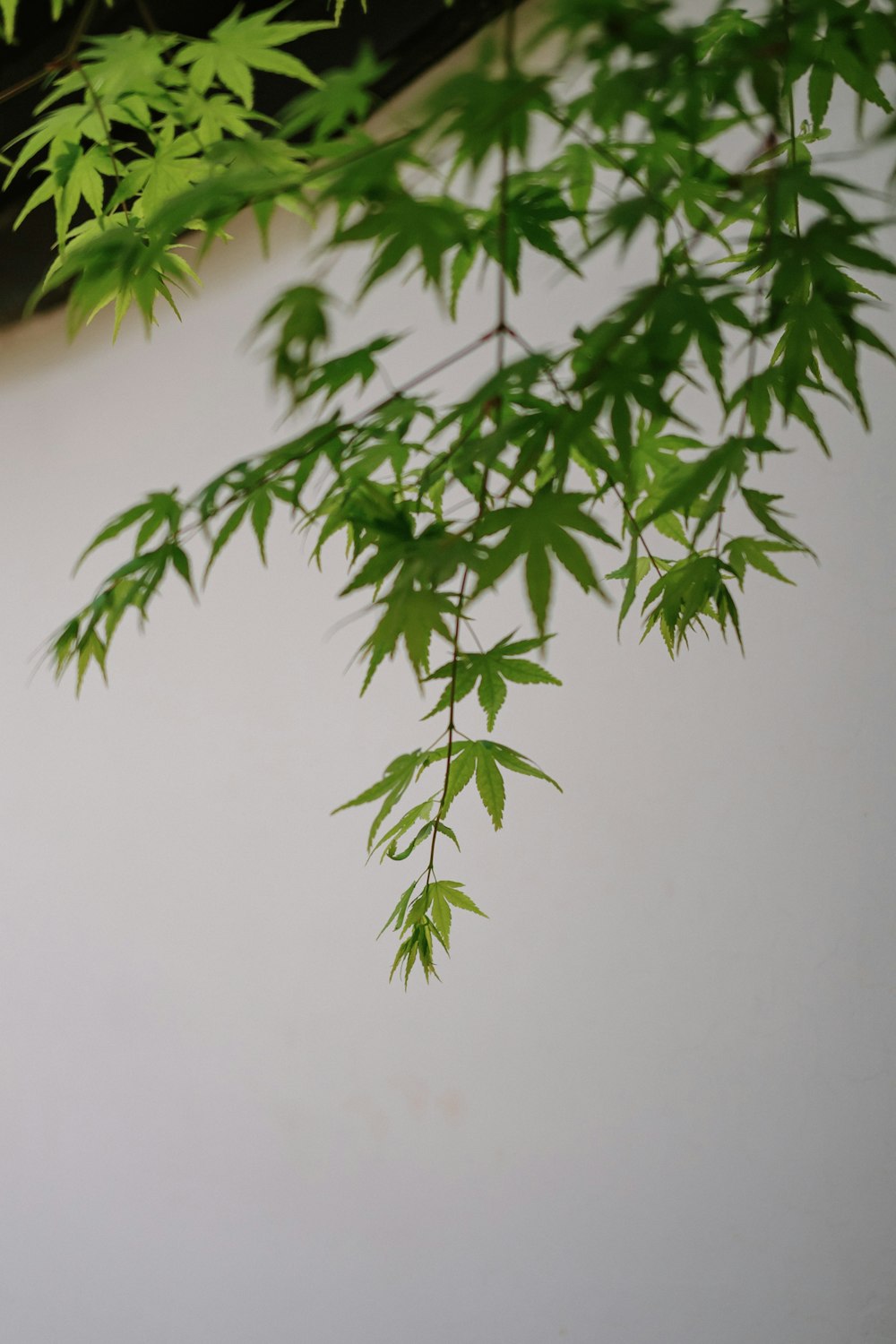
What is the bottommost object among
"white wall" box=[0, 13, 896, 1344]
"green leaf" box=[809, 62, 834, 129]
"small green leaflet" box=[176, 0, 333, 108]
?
"white wall" box=[0, 13, 896, 1344]

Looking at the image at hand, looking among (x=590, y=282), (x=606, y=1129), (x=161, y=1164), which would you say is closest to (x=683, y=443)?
(x=590, y=282)

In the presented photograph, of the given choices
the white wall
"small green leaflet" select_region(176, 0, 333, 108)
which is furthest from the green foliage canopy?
the white wall

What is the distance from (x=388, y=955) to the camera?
73.5 inches

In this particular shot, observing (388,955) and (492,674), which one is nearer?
(492,674)

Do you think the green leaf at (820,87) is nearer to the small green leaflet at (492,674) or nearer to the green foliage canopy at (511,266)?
the green foliage canopy at (511,266)

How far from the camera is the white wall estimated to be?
1621mm

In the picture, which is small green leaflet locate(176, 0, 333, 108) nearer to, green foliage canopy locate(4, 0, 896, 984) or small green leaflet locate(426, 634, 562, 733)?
green foliage canopy locate(4, 0, 896, 984)

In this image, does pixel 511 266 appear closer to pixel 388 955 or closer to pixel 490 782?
pixel 490 782

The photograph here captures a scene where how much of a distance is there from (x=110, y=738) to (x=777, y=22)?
172cm

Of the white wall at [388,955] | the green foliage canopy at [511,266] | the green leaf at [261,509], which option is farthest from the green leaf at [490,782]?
the white wall at [388,955]

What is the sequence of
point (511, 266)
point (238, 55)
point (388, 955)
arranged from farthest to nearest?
1. point (388, 955)
2. point (238, 55)
3. point (511, 266)

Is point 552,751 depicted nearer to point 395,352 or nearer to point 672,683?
point 672,683

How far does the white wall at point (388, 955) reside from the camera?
1621 millimetres

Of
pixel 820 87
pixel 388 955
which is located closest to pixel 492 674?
pixel 820 87
